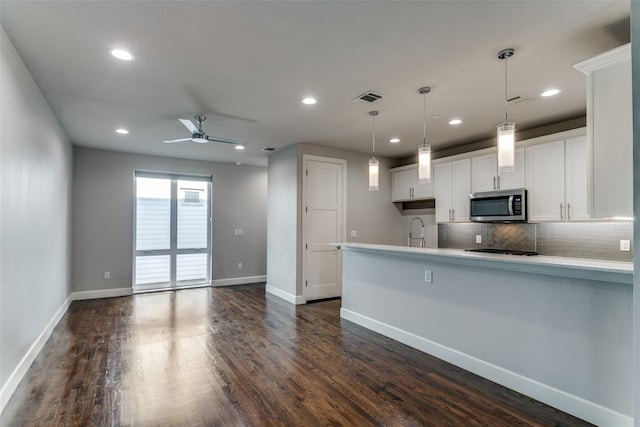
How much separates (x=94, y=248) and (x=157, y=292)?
4.42 feet

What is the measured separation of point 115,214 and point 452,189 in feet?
19.7

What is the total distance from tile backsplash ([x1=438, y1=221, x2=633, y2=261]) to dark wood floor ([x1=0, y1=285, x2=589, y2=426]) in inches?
101

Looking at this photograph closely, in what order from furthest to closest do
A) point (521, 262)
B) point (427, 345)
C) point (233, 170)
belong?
point (233, 170) < point (427, 345) < point (521, 262)

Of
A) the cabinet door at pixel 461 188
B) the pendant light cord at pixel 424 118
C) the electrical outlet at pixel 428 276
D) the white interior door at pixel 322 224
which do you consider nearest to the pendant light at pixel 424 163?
the pendant light cord at pixel 424 118

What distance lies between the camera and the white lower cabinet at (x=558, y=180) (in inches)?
151

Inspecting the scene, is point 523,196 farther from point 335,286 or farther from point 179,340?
point 179,340

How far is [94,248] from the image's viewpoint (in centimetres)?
572

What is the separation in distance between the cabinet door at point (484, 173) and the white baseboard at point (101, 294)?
6321 millimetres

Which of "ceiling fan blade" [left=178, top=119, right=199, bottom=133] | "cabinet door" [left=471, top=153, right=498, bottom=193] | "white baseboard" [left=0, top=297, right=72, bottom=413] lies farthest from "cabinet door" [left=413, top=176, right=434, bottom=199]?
"white baseboard" [left=0, top=297, right=72, bottom=413]

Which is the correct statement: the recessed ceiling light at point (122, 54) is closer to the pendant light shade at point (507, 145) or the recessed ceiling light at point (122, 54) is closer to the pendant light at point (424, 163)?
the pendant light at point (424, 163)

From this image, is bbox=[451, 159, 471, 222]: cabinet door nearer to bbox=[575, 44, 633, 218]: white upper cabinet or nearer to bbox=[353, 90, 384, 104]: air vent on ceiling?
bbox=[353, 90, 384, 104]: air vent on ceiling

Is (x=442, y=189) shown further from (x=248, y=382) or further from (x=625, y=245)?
(x=248, y=382)

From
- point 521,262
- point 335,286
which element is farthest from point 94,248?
point 521,262

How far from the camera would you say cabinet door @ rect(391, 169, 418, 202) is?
5.91 metres
